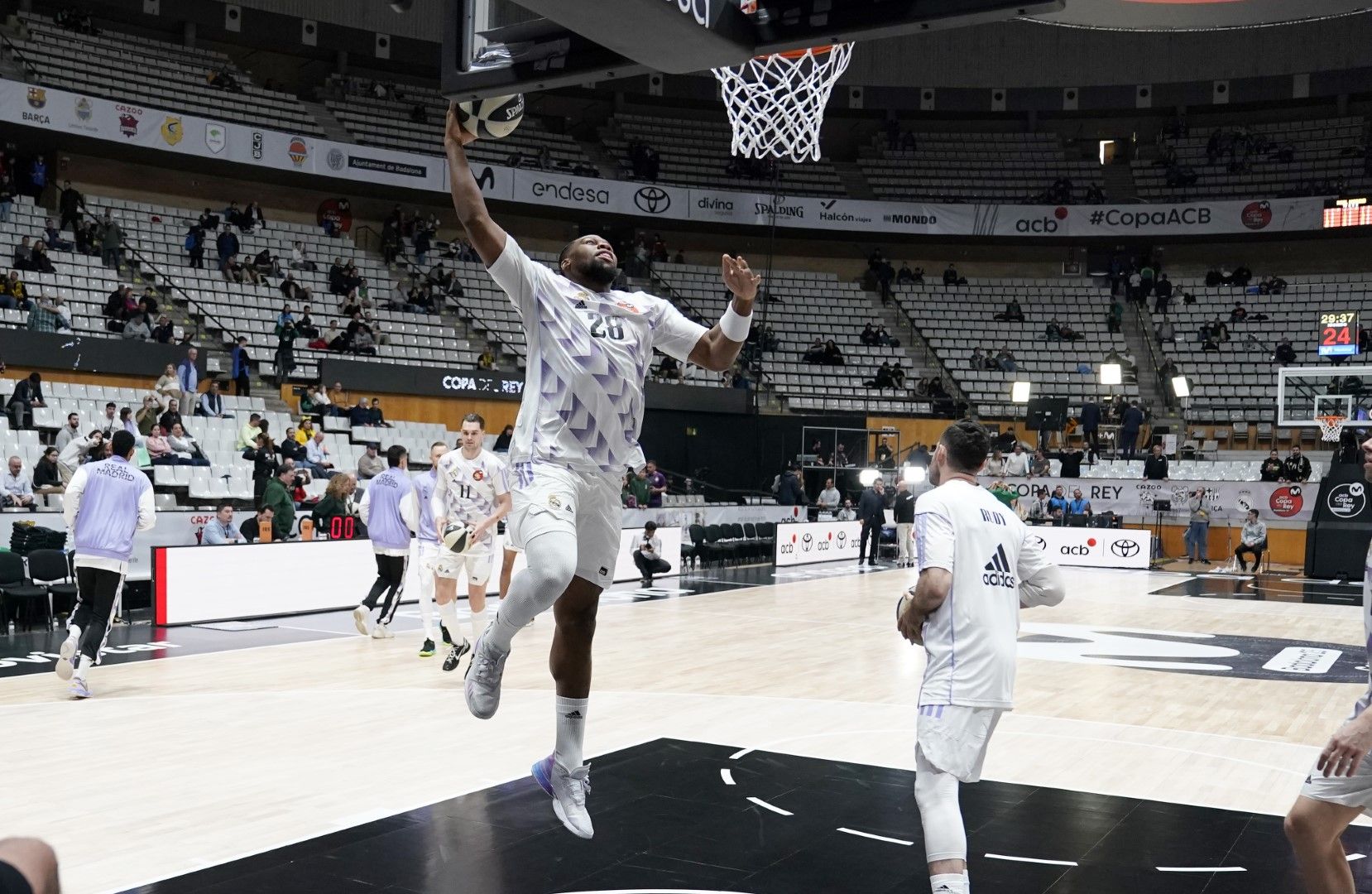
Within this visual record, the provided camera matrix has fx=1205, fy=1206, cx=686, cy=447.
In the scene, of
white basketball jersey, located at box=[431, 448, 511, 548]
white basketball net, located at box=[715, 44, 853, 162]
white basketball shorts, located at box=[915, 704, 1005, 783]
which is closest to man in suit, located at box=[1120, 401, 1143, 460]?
white basketball net, located at box=[715, 44, 853, 162]

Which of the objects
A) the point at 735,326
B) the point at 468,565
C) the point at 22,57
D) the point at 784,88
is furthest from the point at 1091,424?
the point at 735,326

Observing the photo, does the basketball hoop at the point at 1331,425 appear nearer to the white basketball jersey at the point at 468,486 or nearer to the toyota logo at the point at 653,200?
the toyota logo at the point at 653,200

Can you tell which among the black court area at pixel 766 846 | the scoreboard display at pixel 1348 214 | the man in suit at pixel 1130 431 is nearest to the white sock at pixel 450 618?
the black court area at pixel 766 846

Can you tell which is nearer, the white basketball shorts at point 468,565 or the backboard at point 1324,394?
the white basketball shorts at point 468,565

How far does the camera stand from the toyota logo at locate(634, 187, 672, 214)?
107 feet

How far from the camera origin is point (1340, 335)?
2792 centimetres

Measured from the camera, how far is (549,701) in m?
8.99

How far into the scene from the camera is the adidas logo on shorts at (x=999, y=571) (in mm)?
4234

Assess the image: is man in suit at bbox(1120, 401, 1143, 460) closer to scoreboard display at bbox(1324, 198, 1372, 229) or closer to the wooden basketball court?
scoreboard display at bbox(1324, 198, 1372, 229)

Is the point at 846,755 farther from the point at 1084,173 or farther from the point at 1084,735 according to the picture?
the point at 1084,173

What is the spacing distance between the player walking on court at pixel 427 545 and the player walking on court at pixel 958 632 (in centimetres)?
717

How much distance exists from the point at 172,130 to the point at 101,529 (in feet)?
61.8

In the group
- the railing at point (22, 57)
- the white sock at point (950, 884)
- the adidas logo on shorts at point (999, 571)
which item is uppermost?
the railing at point (22, 57)

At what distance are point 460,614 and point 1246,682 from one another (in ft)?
28.2
